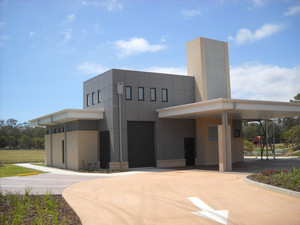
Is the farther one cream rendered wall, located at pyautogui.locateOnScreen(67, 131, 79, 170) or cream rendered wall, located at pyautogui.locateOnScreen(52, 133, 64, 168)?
cream rendered wall, located at pyautogui.locateOnScreen(52, 133, 64, 168)

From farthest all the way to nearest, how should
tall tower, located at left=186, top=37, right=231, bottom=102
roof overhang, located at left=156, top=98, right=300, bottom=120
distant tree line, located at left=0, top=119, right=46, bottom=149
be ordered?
distant tree line, located at left=0, top=119, right=46, bottom=149, tall tower, located at left=186, top=37, right=231, bottom=102, roof overhang, located at left=156, top=98, right=300, bottom=120

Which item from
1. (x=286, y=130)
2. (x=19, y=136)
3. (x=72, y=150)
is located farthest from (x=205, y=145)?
(x=19, y=136)

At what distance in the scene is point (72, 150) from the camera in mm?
25875

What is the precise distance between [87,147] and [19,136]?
3624 inches

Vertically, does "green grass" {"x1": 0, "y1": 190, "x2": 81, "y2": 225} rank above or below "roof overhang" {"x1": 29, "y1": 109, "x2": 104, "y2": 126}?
below

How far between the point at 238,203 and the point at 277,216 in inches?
70.2

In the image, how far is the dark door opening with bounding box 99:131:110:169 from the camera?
981 inches

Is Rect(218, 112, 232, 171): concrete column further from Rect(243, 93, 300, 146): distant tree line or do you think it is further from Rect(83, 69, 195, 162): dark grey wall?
Rect(243, 93, 300, 146): distant tree line

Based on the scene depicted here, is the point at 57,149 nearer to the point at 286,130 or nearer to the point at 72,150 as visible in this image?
the point at 72,150

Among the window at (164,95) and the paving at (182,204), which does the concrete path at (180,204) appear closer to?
the paving at (182,204)

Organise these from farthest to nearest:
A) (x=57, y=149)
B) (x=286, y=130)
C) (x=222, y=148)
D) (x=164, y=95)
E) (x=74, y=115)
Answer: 1. (x=286, y=130)
2. (x=57, y=149)
3. (x=164, y=95)
4. (x=74, y=115)
5. (x=222, y=148)

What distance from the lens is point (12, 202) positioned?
9.75 m

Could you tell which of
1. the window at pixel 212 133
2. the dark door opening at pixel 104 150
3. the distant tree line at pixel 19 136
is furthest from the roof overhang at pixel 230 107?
the distant tree line at pixel 19 136

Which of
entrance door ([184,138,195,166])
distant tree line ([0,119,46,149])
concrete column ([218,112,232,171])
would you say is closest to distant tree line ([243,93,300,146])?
entrance door ([184,138,195,166])
